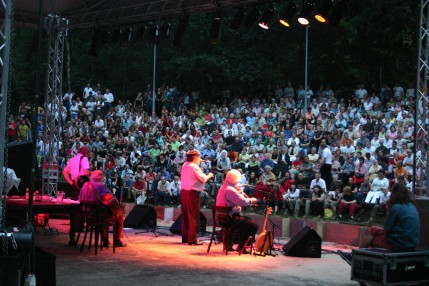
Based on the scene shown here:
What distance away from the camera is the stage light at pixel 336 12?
1253 centimetres

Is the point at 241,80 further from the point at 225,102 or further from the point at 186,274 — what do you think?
the point at 186,274

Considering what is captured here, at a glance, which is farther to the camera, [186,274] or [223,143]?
[223,143]

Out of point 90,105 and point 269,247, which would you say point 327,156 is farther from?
point 90,105

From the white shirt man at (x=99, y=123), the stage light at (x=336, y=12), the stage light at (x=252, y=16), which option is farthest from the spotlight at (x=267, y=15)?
the white shirt man at (x=99, y=123)

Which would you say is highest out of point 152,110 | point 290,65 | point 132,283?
point 290,65

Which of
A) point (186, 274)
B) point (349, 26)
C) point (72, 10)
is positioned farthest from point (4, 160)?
point (349, 26)

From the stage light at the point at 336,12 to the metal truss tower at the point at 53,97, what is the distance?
670 centimetres

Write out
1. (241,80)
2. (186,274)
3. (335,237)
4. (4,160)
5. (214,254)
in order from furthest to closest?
1. (241,80)
2. (335,237)
3. (214,254)
4. (186,274)
5. (4,160)

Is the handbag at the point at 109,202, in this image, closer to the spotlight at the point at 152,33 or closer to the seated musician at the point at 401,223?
the seated musician at the point at 401,223

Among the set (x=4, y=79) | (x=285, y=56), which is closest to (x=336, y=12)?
(x=4, y=79)

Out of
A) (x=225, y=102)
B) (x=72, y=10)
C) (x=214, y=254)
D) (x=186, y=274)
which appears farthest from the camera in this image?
(x=225, y=102)

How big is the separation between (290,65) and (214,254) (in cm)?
2237

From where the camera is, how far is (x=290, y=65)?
1298 inches

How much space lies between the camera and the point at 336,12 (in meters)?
12.6
